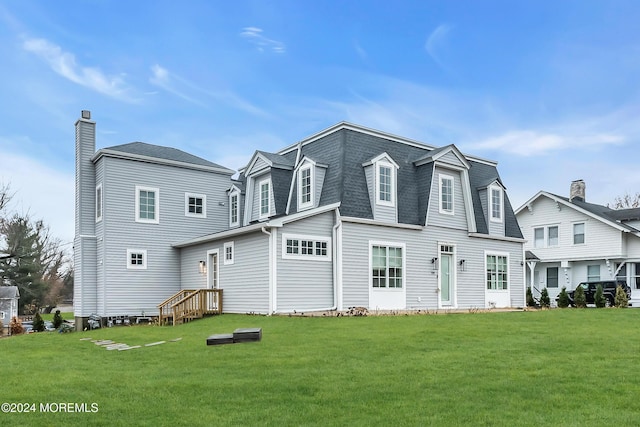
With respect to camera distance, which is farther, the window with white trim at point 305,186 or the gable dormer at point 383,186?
the window with white trim at point 305,186

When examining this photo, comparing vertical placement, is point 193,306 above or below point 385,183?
below

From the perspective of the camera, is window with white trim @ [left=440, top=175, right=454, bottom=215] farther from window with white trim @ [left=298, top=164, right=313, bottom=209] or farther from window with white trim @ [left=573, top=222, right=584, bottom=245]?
window with white trim @ [left=573, top=222, right=584, bottom=245]

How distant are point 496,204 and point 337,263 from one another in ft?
30.1

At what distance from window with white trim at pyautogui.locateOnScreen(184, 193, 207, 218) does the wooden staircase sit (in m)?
4.87

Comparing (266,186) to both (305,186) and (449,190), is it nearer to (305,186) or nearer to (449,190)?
(305,186)

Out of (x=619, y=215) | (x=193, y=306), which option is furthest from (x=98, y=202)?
(x=619, y=215)

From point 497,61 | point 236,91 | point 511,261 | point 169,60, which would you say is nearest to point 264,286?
point 236,91

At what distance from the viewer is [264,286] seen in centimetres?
1741

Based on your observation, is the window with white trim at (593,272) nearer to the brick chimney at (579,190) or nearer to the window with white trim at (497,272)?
the brick chimney at (579,190)

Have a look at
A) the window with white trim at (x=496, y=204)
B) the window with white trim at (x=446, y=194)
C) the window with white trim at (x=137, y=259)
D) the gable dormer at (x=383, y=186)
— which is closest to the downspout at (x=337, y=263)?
the gable dormer at (x=383, y=186)

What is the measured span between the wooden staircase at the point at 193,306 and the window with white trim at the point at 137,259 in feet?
10.4

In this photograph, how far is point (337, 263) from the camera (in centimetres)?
1833

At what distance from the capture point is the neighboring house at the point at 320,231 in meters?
18.1

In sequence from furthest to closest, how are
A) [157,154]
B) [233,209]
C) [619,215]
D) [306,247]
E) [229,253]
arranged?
[619,215] → [233,209] → [157,154] → [229,253] → [306,247]
